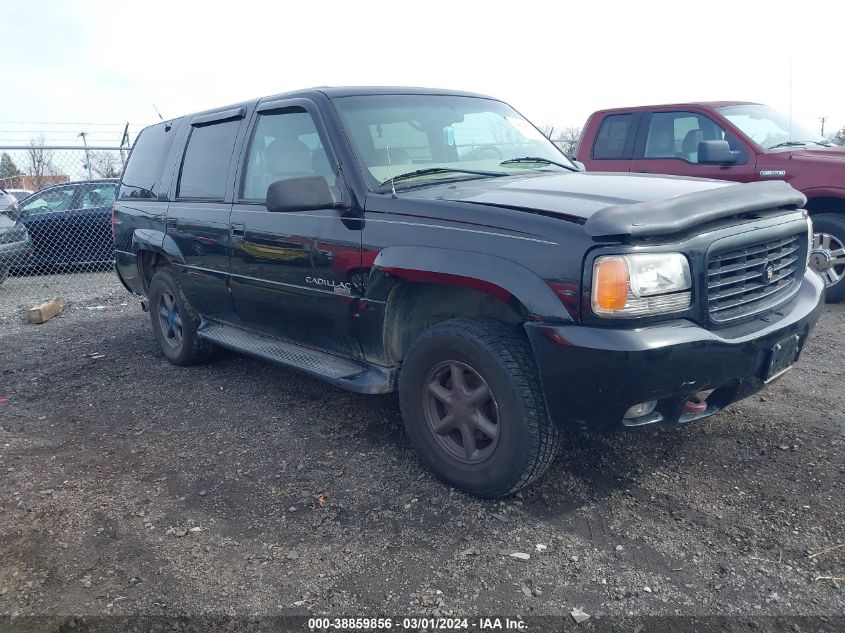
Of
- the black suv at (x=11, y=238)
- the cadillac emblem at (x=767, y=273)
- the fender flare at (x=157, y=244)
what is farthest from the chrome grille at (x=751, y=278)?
the black suv at (x=11, y=238)

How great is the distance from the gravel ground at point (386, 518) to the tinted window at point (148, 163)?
185 centimetres

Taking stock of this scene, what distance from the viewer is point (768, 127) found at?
714 centimetres

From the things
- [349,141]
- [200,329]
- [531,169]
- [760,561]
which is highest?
[349,141]

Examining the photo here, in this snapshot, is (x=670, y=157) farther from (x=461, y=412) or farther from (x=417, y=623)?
(x=417, y=623)

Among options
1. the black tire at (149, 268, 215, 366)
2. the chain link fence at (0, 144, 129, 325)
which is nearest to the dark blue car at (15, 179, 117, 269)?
the chain link fence at (0, 144, 129, 325)

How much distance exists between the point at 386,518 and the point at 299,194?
1.54m

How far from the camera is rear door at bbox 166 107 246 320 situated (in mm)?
4449

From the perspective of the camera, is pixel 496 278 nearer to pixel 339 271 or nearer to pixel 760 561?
pixel 339 271

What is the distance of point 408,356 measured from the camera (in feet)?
10.7

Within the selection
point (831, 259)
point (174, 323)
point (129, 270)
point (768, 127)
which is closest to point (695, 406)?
point (174, 323)

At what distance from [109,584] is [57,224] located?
9.54 metres

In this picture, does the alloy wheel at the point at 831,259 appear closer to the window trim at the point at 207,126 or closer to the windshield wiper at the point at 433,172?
the windshield wiper at the point at 433,172

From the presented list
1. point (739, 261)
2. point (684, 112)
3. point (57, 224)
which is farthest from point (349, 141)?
point (57, 224)

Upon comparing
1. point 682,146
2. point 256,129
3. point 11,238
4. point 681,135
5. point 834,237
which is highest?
point 256,129
